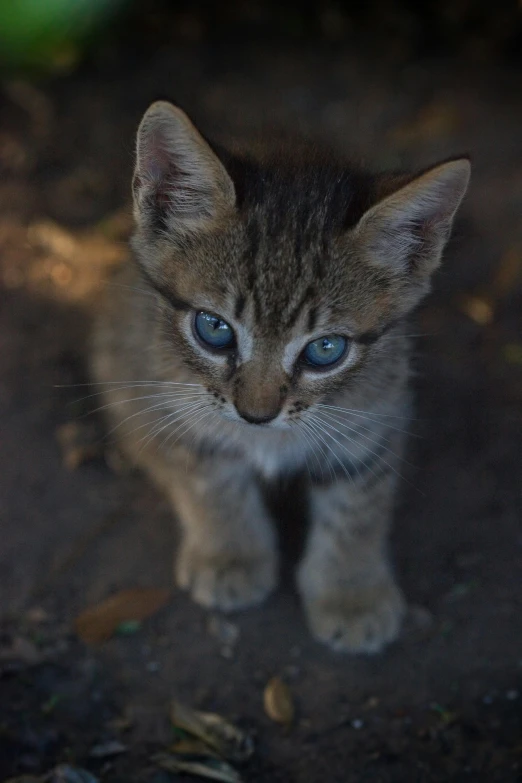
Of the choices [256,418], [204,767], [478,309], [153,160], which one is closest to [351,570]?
[204,767]

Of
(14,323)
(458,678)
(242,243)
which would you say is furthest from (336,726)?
(14,323)

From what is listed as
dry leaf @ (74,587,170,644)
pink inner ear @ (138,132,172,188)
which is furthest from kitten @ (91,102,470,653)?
dry leaf @ (74,587,170,644)

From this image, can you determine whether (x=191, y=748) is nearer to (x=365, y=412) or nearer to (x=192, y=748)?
(x=192, y=748)

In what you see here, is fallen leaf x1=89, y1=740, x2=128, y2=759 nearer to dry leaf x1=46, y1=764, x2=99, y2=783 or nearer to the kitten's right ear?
dry leaf x1=46, y1=764, x2=99, y2=783

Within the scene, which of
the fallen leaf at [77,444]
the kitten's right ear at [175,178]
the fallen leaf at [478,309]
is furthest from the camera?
the fallen leaf at [478,309]

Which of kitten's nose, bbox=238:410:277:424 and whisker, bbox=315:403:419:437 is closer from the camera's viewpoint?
kitten's nose, bbox=238:410:277:424

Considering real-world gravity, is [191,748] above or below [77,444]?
below

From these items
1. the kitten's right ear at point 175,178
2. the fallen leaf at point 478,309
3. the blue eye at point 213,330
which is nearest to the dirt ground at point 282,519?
the fallen leaf at point 478,309

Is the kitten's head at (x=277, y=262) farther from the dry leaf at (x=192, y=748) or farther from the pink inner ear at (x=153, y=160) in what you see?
the dry leaf at (x=192, y=748)
